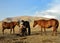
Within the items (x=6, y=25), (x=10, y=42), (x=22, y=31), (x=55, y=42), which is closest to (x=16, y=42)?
(x=10, y=42)

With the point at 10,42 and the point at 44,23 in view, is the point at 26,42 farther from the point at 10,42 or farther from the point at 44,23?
the point at 44,23

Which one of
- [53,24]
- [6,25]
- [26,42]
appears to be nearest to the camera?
[26,42]

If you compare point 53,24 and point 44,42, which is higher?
point 53,24

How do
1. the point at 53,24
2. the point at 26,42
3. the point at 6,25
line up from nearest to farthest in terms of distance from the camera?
1. the point at 26,42
2. the point at 53,24
3. the point at 6,25

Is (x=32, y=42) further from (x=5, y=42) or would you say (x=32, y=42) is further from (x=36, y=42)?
(x=5, y=42)

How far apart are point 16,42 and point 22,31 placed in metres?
7.12

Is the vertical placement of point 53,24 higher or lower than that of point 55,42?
higher

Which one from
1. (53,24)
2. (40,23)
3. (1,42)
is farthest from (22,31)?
(1,42)

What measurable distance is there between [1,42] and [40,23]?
8015 millimetres

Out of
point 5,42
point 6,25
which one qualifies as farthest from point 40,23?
point 5,42

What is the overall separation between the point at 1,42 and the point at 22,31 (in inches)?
276

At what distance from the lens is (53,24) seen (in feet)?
72.5

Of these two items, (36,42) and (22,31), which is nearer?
(36,42)

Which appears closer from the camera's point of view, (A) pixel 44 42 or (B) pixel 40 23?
(A) pixel 44 42
